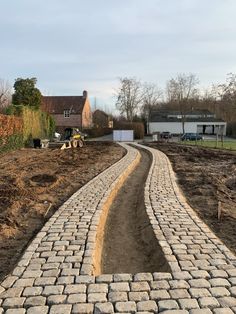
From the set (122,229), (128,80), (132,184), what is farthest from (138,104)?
(122,229)

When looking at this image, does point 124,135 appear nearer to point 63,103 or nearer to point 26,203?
point 63,103

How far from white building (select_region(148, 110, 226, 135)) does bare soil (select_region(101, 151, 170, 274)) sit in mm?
57237

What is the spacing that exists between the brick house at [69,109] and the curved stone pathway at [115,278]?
55.4 m

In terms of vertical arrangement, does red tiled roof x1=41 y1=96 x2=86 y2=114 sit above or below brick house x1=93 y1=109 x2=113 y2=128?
above

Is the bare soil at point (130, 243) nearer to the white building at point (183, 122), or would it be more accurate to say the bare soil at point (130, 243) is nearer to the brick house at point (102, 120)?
the brick house at point (102, 120)

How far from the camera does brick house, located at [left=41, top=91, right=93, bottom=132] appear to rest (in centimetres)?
6159

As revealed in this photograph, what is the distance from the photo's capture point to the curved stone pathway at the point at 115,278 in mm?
3305

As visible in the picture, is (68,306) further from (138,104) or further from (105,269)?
(138,104)

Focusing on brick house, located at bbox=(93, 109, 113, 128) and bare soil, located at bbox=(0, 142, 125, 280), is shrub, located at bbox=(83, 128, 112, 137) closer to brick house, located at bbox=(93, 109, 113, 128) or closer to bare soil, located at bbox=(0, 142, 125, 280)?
brick house, located at bbox=(93, 109, 113, 128)

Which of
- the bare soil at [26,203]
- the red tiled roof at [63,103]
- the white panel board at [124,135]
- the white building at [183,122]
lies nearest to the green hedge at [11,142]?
the bare soil at [26,203]

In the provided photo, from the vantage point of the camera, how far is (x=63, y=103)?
64250 mm

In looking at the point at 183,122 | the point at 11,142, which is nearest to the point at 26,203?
the point at 11,142

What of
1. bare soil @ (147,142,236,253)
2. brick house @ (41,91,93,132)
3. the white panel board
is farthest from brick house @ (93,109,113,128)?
bare soil @ (147,142,236,253)

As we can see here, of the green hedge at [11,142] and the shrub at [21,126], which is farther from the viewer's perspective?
the shrub at [21,126]
